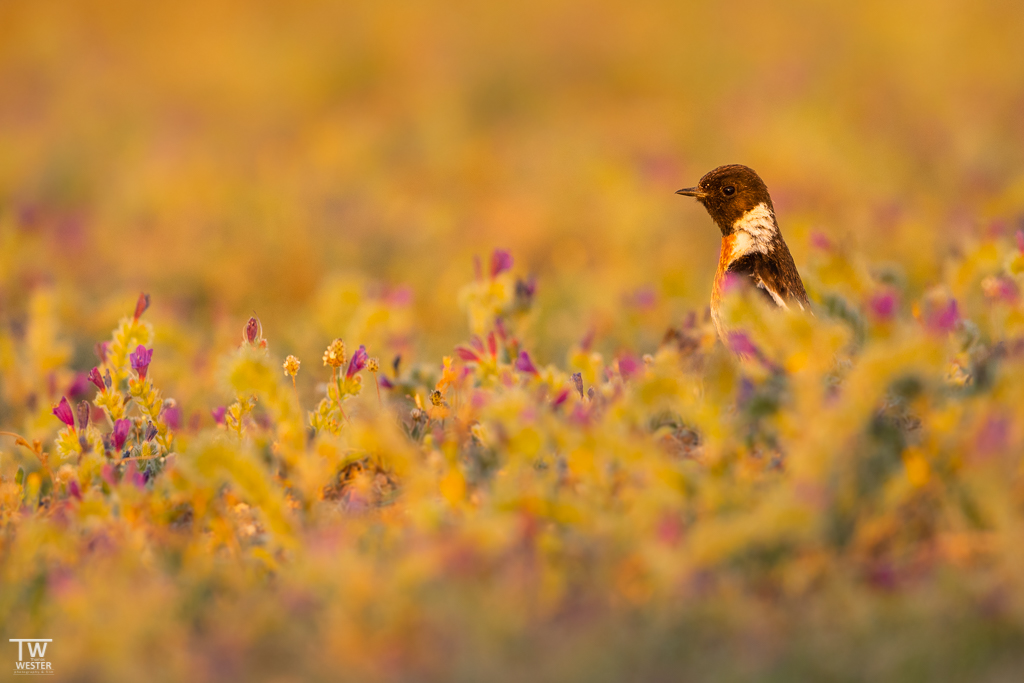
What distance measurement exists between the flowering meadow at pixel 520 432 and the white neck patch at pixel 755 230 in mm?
296

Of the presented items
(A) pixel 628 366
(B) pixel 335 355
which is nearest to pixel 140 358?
(B) pixel 335 355

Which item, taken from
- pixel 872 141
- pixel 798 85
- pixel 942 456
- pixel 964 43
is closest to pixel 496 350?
pixel 942 456

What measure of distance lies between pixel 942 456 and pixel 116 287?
5755mm

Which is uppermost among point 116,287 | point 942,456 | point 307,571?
point 116,287

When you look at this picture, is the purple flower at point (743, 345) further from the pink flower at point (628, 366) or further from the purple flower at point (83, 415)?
the purple flower at point (83, 415)

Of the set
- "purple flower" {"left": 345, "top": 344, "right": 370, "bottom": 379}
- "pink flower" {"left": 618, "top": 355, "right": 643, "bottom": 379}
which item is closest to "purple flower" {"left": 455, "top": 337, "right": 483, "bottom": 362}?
"purple flower" {"left": 345, "top": 344, "right": 370, "bottom": 379}

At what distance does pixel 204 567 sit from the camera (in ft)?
7.00

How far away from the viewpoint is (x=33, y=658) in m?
1.96

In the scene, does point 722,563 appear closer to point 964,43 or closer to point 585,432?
point 585,432

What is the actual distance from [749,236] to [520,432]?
1.77 m

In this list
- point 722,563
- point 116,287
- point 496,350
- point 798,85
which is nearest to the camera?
point 722,563

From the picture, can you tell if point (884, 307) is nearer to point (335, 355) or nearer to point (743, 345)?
point (743, 345)

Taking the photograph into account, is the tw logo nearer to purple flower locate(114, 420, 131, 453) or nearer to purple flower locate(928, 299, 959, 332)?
purple flower locate(114, 420, 131, 453)

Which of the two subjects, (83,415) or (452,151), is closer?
(83,415)
